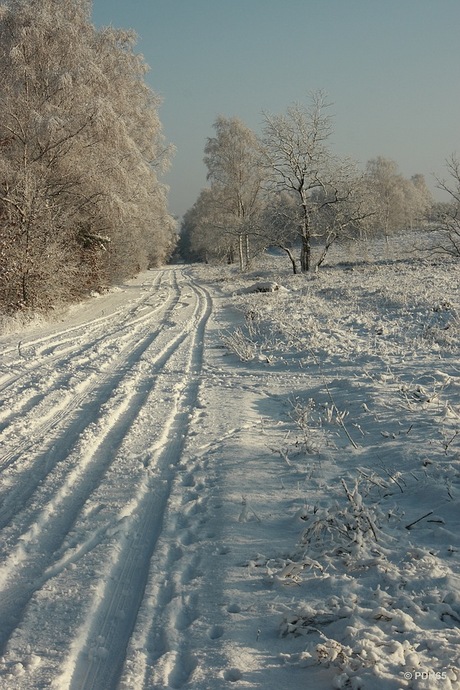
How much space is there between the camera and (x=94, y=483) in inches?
165

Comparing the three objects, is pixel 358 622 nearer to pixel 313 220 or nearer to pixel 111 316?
pixel 111 316

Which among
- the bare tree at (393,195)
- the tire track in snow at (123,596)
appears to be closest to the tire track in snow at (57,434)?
the tire track in snow at (123,596)

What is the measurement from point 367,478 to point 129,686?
233cm

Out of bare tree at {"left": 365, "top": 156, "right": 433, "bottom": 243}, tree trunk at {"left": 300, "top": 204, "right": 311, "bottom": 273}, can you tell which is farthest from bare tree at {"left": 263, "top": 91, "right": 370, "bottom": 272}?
bare tree at {"left": 365, "top": 156, "right": 433, "bottom": 243}

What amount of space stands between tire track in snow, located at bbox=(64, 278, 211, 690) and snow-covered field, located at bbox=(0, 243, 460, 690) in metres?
0.01

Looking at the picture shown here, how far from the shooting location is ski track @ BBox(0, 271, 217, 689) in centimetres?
261

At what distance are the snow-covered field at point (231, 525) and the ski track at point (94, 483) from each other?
15 millimetres

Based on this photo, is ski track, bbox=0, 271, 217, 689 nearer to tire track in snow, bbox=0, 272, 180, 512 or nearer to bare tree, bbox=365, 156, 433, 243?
tire track in snow, bbox=0, 272, 180, 512

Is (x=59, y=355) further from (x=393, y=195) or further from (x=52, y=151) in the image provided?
(x=393, y=195)

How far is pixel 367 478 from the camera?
12.8 ft

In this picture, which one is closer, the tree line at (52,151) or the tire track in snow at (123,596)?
the tire track in snow at (123,596)

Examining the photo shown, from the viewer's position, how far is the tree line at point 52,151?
1310cm

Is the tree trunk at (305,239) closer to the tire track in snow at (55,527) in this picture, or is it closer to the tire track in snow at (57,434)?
the tire track in snow at (57,434)

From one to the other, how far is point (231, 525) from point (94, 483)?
1.31 metres
